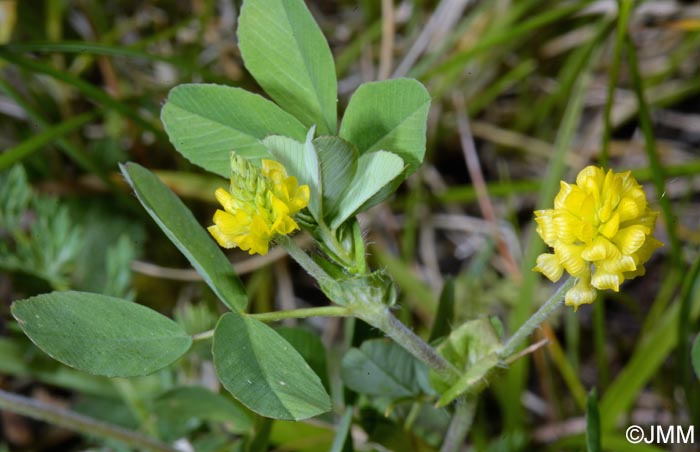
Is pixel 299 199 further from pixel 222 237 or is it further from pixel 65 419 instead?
pixel 65 419

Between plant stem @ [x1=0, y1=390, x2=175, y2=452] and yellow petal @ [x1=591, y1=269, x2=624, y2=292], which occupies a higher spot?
yellow petal @ [x1=591, y1=269, x2=624, y2=292]

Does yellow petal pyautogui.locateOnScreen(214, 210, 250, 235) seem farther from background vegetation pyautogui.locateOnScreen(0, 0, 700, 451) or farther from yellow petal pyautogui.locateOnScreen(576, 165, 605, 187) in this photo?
background vegetation pyautogui.locateOnScreen(0, 0, 700, 451)

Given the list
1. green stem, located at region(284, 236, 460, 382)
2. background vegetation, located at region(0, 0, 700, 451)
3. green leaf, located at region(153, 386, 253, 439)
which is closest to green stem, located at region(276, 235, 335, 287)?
green stem, located at region(284, 236, 460, 382)

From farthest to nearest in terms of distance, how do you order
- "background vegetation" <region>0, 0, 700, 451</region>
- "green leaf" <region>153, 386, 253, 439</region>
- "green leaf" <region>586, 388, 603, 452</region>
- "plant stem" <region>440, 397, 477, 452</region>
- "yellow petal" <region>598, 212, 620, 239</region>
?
1. "background vegetation" <region>0, 0, 700, 451</region>
2. "green leaf" <region>153, 386, 253, 439</region>
3. "plant stem" <region>440, 397, 477, 452</region>
4. "green leaf" <region>586, 388, 603, 452</region>
5. "yellow petal" <region>598, 212, 620, 239</region>

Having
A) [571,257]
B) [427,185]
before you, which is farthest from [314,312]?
Answer: [427,185]

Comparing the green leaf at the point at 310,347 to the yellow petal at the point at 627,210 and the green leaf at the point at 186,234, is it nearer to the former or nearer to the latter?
the green leaf at the point at 186,234

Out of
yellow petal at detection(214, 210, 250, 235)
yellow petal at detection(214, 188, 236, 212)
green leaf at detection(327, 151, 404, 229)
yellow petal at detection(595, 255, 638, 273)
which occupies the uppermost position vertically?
yellow petal at detection(214, 188, 236, 212)
